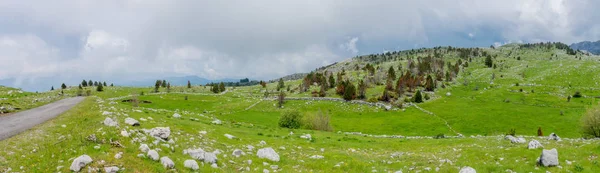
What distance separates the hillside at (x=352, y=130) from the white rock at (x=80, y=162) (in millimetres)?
417

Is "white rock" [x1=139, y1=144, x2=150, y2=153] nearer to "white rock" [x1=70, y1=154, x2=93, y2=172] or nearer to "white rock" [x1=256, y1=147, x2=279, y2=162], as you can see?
"white rock" [x1=70, y1=154, x2=93, y2=172]

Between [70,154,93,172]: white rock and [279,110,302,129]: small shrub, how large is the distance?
39146 millimetres

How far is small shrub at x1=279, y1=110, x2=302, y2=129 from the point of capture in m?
51.4

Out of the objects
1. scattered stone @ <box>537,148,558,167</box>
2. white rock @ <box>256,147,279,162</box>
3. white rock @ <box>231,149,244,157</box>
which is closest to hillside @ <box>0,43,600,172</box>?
white rock @ <box>231,149,244,157</box>

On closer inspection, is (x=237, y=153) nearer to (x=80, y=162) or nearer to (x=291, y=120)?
(x=80, y=162)

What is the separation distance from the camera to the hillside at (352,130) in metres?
15.5

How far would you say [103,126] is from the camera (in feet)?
58.0

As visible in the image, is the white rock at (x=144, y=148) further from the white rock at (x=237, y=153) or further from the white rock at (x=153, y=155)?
the white rock at (x=237, y=153)

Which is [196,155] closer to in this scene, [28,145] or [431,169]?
[28,145]

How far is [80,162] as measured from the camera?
12.6 metres

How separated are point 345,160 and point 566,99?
421ft

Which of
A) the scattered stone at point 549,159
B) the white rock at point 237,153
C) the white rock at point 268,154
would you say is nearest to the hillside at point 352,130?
the white rock at point 237,153

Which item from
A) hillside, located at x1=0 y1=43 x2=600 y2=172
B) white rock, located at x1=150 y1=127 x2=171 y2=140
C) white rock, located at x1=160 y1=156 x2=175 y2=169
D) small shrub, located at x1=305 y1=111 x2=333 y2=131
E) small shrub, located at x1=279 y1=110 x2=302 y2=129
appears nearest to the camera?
white rock, located at x1=160 y1=156 x2=175 y2=169

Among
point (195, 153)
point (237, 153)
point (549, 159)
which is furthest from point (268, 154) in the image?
point (549, 159)
